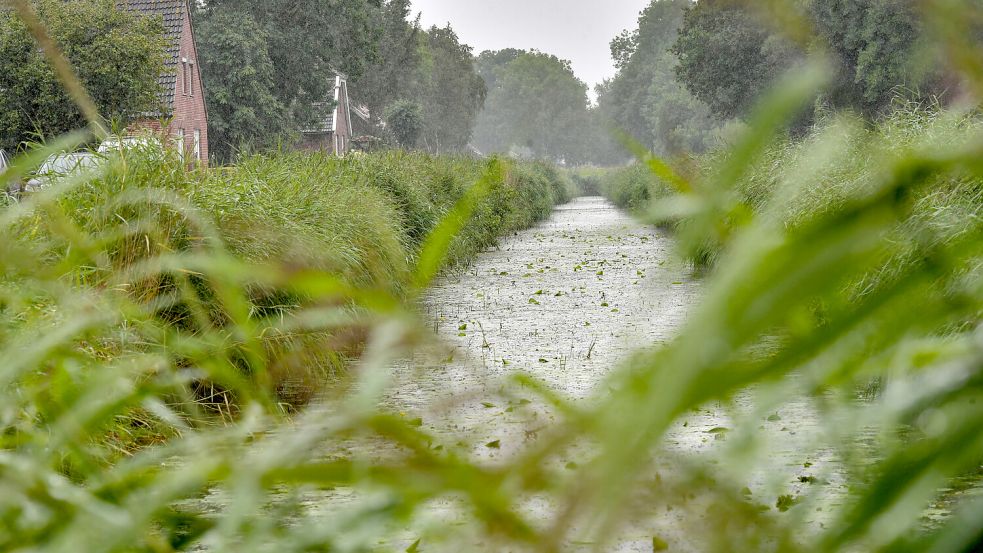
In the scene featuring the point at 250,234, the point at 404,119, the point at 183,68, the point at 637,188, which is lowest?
the point at 637,188

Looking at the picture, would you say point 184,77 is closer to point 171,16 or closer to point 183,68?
point 183,68

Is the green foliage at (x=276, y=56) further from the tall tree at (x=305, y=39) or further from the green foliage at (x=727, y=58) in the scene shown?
the green foliage at (x=727, y=58)

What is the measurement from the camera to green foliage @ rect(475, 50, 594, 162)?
10069 centimetres

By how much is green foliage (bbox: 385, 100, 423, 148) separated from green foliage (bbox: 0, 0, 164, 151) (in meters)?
27.2

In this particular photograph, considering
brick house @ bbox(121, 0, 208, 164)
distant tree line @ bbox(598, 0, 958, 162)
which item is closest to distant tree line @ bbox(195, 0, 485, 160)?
brick house @ bbox(121, 0, 208, 164)

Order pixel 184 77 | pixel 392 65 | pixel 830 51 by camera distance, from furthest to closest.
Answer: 1. pixel 392 65
2. pixel 184 77
3. pixel 830 51

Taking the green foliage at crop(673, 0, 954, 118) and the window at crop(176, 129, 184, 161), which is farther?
the green foliage at crop(673, 0, 954, 118)

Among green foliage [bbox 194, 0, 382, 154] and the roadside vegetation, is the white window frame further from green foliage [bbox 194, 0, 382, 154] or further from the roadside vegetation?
green foliage [bbox 194, 0, 382, 154]

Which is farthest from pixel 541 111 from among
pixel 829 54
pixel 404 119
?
pixel 829 54

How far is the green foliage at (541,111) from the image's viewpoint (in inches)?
3964

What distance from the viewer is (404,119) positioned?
1989 inches

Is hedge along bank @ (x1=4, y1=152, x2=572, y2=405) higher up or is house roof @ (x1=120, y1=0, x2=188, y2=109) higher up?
house roof @ (x1=120, y1=0, x2=188, y2=109)

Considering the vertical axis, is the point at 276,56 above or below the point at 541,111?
above

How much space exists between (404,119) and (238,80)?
18.4 meters
